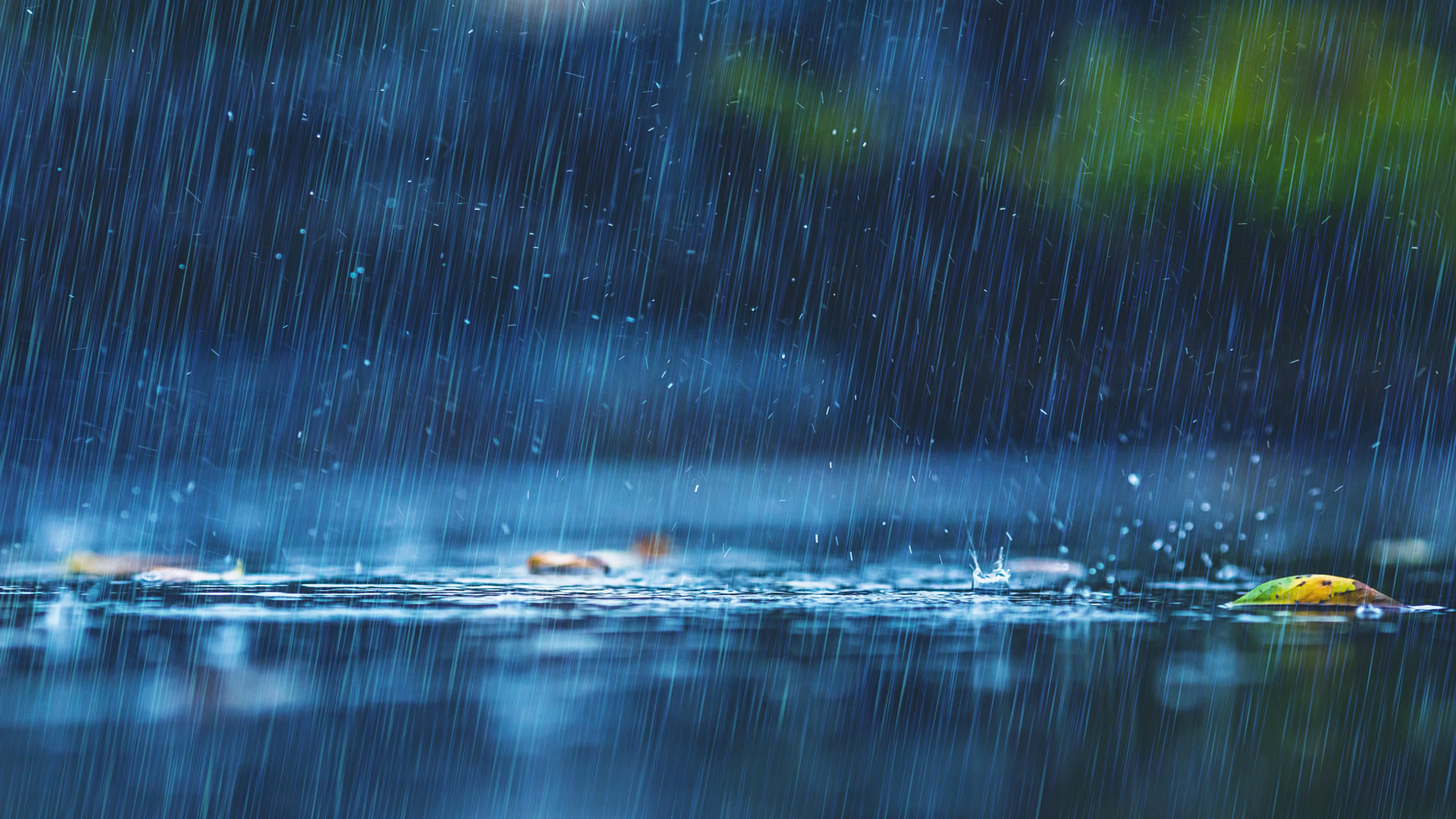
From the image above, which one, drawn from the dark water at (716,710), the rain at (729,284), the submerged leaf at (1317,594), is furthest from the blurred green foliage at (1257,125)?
the dark water at (716,710)

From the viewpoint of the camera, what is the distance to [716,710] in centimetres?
269

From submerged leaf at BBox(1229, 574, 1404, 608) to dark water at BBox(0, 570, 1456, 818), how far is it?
Answer: 20 cm

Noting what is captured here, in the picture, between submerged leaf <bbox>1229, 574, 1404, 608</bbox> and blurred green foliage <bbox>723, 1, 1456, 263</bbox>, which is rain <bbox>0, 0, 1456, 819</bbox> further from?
submerged leaf <bbox>1229, 574, 1404, 608</bbox>

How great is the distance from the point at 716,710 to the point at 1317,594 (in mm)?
2623

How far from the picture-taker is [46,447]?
8156mm

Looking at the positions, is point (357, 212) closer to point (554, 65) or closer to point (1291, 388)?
point (554, 65)

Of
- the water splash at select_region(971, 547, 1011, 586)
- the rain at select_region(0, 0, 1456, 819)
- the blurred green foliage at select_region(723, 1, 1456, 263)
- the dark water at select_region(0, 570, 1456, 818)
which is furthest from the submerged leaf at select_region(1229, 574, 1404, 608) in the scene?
the blurred green foliage at select_region(723, 1, 1456, 263)

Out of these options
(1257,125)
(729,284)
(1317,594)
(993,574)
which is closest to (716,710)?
(1317,594)

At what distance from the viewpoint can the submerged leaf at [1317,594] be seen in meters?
4.49

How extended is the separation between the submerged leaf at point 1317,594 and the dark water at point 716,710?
0.66 ft

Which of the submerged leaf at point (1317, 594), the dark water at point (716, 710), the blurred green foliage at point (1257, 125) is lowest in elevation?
the dark water at point (716, 710)

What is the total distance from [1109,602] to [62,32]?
6.19 metres

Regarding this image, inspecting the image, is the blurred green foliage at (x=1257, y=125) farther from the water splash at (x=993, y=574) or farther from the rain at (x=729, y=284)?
the water splash at (x=993, y=574)

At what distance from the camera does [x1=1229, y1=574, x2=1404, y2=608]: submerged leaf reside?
4488 mm
